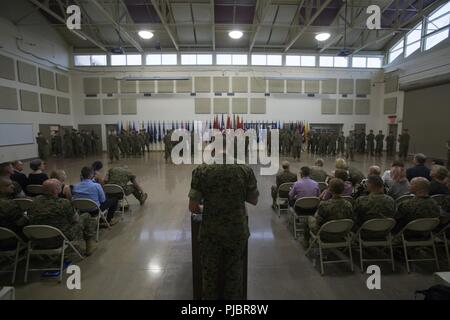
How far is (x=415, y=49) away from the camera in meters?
13.2

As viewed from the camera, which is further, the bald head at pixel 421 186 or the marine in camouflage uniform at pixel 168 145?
the marine in camouflage uniform at pixel 168 145

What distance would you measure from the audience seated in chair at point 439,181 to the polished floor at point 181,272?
3.55ft

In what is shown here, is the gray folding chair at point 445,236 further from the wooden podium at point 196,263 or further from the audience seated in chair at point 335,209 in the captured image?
the wooden podium at point 196,263

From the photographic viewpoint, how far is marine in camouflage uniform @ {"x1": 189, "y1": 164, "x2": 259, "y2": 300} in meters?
2.02

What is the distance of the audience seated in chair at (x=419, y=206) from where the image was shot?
10.0 ft

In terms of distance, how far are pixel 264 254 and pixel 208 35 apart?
1374 centimetres

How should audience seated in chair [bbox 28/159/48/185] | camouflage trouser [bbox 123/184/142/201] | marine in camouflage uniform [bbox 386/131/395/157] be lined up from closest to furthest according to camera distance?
1. audience seated in chair [bbox 28/159/48/185]
2. camouflage trouser [bbox 123/184/142/201]
3. marine in camouflage uniform [bbox 386/131/395/157]

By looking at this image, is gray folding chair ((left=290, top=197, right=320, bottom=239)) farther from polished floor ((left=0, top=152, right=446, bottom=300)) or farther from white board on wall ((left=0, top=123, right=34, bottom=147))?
white board on wall ((left=0, top=123, right=34, bottom=147))

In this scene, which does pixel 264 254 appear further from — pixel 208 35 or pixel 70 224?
pixel 208 35

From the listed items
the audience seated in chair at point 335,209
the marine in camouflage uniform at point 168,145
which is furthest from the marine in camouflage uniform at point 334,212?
the marine in camouflage uniform at point 168,145

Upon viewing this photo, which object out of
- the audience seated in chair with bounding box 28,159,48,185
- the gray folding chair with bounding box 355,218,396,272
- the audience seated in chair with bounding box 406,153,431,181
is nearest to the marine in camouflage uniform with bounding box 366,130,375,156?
the audience seated in chair with bounding box 406,153,431,181

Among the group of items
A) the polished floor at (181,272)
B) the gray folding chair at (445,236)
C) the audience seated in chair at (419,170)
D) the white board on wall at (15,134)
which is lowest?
the polished floor at (181,272)

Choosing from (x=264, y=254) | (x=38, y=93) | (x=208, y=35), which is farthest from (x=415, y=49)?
(x=38, y=93)

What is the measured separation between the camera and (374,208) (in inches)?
121
